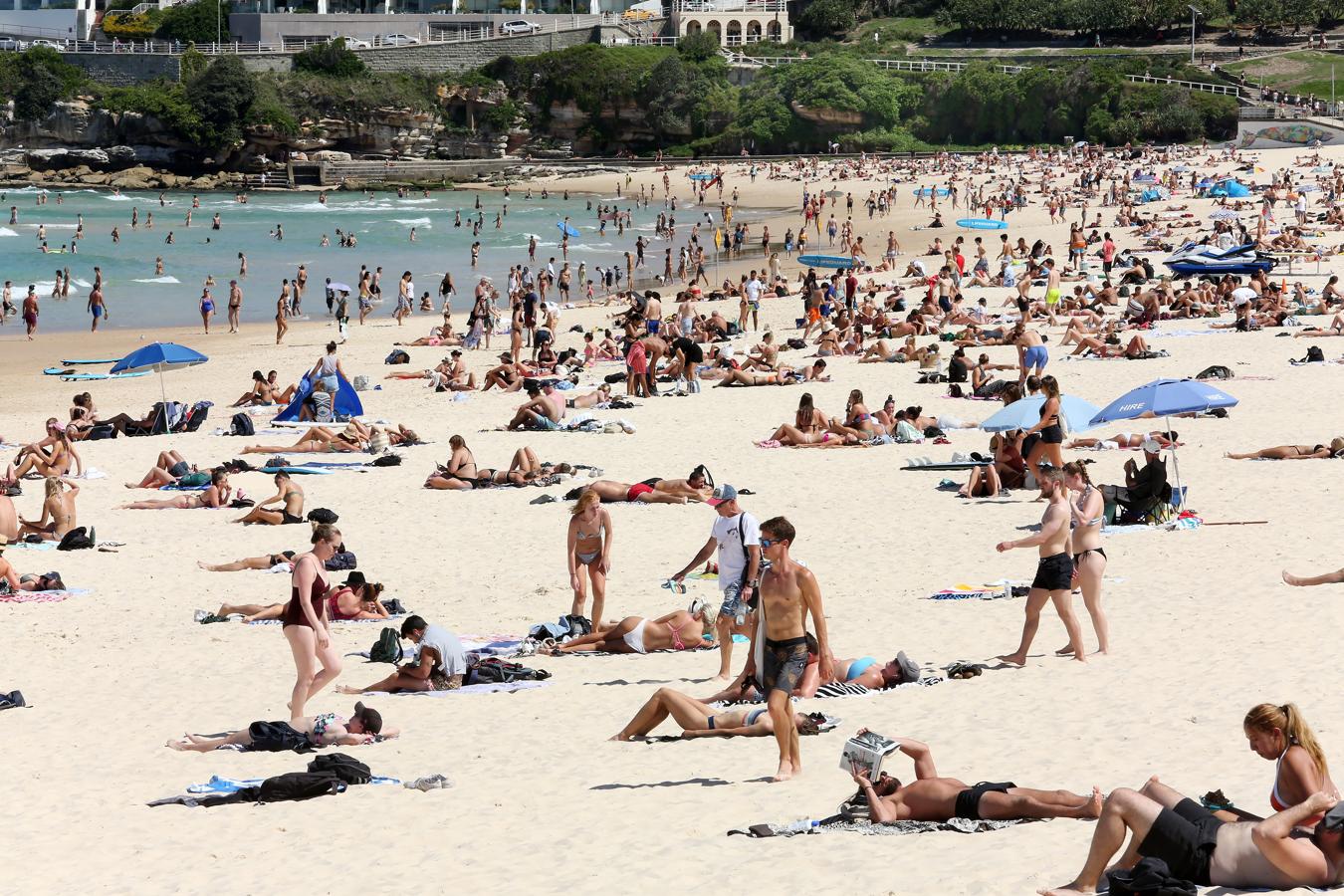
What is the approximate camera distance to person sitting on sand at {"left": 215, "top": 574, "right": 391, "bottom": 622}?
36.3 ft

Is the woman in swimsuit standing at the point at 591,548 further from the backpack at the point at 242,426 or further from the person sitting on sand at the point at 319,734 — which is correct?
the backpack at the point at 242,426

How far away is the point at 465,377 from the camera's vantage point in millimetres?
22234

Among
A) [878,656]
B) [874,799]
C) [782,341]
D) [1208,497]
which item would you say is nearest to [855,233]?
[782,341]

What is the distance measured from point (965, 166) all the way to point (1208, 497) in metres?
55.9

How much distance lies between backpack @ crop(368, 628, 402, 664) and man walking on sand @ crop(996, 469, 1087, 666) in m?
3.75

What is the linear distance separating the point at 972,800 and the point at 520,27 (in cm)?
9066

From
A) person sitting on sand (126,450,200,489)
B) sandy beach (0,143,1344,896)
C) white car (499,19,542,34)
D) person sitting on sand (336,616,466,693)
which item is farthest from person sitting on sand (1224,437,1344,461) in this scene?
white car (499,19,542,34)

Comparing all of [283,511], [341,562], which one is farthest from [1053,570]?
[283,511]

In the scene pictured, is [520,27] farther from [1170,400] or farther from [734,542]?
[734,542]

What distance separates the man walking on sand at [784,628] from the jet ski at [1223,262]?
22.5m

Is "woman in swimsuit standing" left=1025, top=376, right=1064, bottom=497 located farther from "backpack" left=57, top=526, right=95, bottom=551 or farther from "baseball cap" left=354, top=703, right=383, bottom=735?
"backpack" left=57, top=526, right=95, bottom=551

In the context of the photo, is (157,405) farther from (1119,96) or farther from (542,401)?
(1119,96)

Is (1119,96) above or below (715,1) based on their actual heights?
below

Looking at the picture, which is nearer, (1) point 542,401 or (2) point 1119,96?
(1) point 542,401
